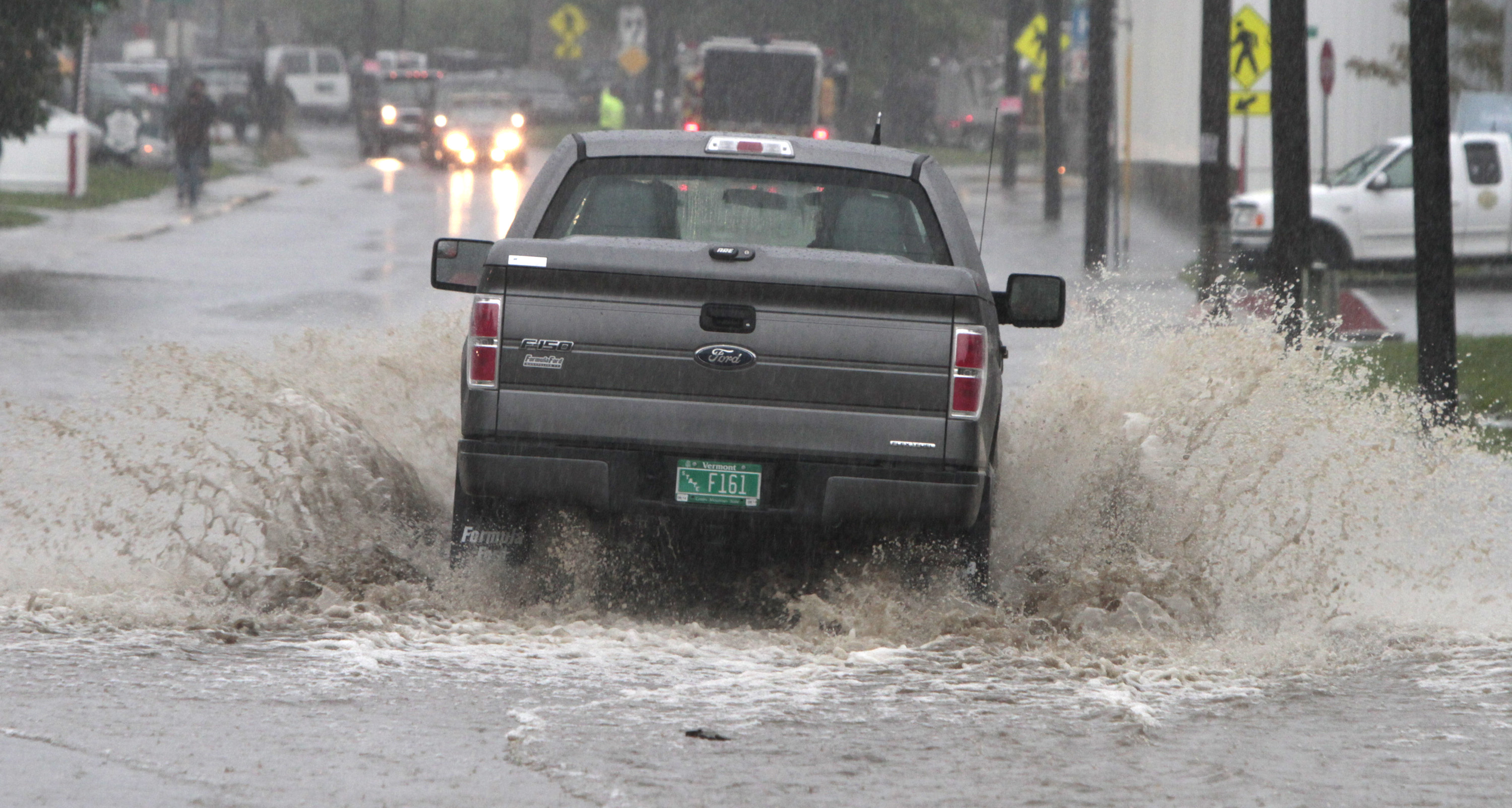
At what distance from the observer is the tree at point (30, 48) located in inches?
803

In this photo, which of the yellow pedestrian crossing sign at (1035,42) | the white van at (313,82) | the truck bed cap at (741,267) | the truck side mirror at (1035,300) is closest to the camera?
the truck bed cap at (741,267)

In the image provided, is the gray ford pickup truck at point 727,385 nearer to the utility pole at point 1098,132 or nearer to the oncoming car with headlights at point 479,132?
the utility pole at point 1098,132

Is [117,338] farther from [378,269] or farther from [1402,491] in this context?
[1402,491]

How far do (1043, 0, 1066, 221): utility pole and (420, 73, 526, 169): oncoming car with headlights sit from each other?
14817 millimetres

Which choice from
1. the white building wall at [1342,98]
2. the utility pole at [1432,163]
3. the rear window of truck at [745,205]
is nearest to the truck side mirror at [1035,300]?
the rear window of truck at [745,205]

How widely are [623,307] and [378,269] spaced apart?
15.3m

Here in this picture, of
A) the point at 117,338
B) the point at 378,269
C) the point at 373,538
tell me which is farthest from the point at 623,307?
the point at 378,269

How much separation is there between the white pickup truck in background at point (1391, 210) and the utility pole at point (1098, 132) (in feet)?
5.55

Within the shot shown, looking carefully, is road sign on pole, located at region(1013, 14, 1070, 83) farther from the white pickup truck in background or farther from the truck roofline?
the truck roofline

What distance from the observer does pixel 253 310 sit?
16719 millimetres

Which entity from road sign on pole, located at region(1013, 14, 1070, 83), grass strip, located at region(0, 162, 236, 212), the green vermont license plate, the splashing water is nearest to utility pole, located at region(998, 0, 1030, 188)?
road sign on pole, located at region(1013, 14, 1070, 83)

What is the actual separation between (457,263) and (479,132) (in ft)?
127

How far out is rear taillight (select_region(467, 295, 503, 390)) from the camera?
6086 mm

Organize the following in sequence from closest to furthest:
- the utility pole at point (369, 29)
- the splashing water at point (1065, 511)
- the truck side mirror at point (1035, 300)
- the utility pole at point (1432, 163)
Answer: the splashing water at point (1065, 511) < the truck side mirror at point (1035, 300) < the utility pole at point (1432, 163) < the utility pole at point (369, 29)
